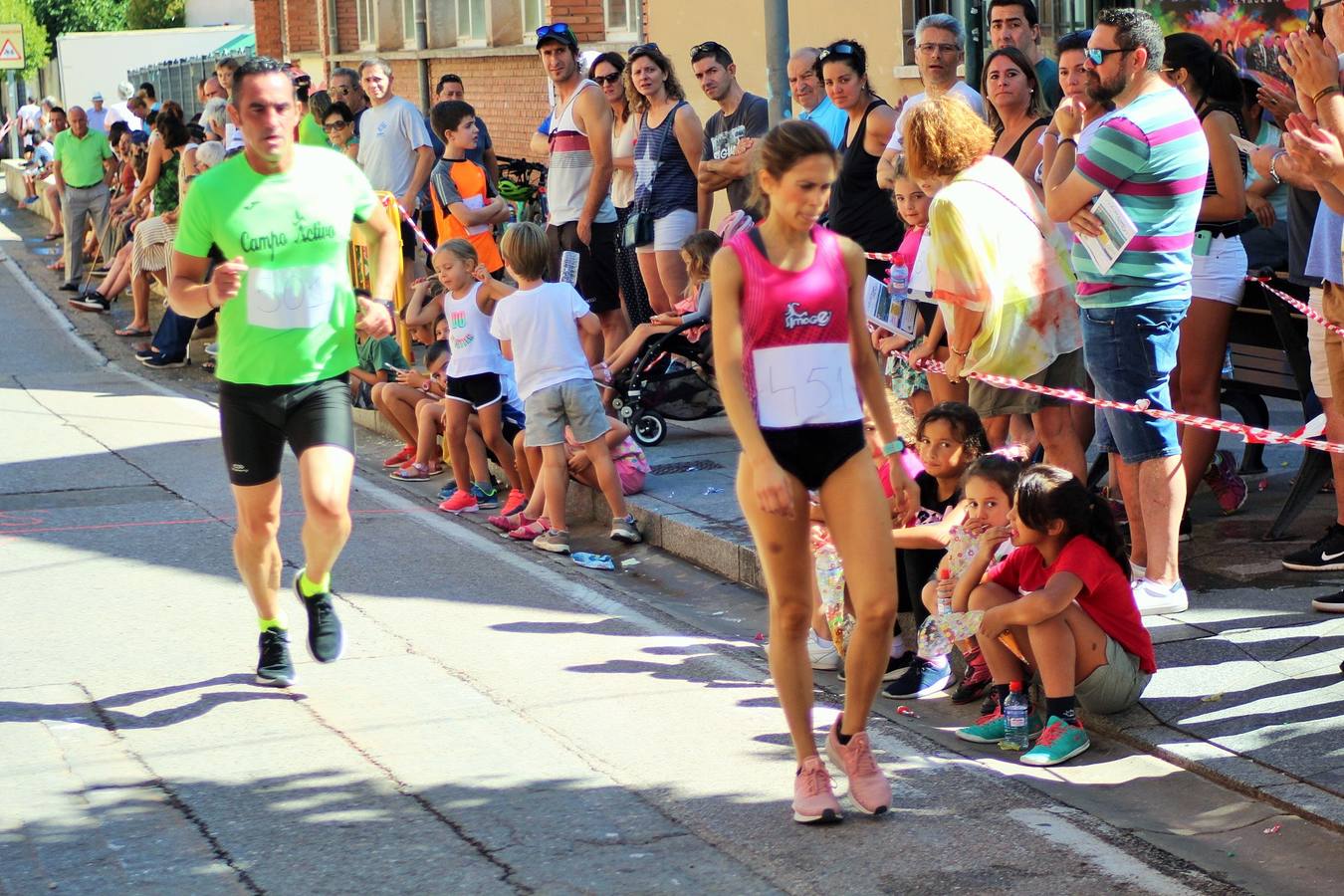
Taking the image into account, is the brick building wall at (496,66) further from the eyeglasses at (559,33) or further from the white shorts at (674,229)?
the white shorts at (674,229)

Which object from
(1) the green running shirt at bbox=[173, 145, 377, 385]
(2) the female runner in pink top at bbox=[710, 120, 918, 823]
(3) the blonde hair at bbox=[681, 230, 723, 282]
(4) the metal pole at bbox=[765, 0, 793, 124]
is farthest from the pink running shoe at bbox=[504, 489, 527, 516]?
(2) the female runner in pink top at bbox=[710, 120, 918, 823]

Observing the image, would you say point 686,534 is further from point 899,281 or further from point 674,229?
point 674,229

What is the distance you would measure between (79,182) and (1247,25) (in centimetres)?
1553

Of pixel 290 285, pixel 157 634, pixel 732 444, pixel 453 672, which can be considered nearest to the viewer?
pixel 290 285

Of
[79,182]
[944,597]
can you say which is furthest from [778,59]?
[79,182]

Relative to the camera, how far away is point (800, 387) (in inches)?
187

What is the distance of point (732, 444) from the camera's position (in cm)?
1020

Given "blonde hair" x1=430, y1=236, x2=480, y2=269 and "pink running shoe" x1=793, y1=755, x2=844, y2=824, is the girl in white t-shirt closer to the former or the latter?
"blonde hair" x1=430, y1=236, x2=480, y2=269

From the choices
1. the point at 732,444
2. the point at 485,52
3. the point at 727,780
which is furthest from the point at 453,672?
the point at 485,52

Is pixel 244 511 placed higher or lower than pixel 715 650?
higher

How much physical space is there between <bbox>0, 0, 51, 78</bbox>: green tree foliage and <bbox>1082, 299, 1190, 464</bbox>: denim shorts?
57.9 meters

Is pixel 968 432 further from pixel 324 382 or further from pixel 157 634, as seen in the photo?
pixel 157 634

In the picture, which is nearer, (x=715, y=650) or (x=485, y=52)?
(x=715, y=650)

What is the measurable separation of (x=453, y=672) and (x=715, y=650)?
104cm
